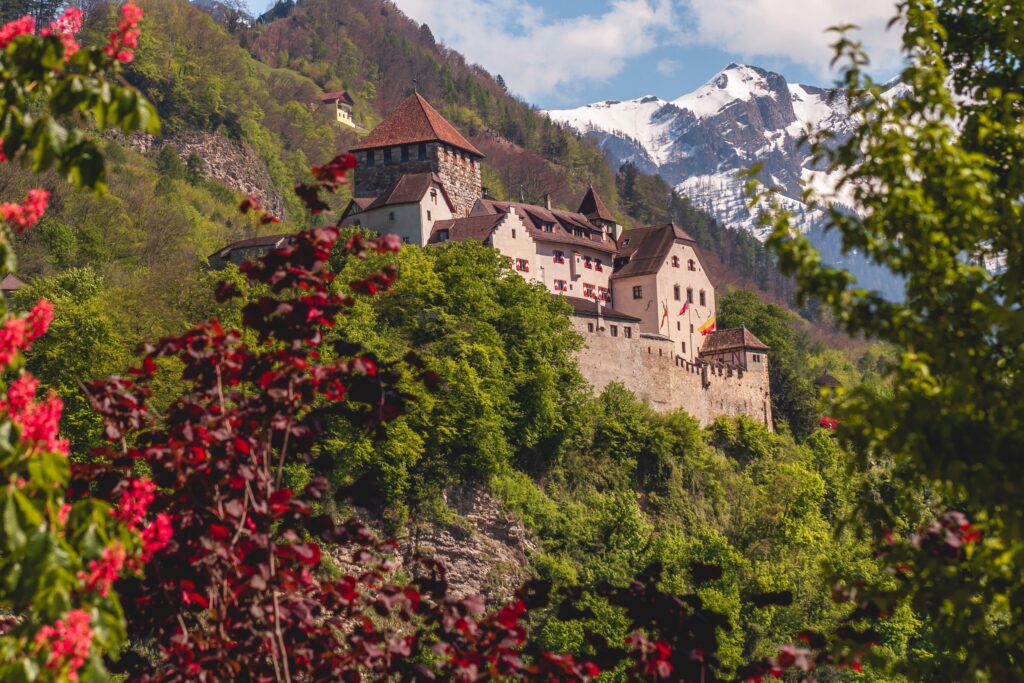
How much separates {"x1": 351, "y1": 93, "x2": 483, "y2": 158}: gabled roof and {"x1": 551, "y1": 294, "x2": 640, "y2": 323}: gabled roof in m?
13.1

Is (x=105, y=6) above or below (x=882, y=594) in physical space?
above

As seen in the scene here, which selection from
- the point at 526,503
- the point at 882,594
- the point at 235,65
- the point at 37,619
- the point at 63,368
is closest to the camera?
the point at 37,619

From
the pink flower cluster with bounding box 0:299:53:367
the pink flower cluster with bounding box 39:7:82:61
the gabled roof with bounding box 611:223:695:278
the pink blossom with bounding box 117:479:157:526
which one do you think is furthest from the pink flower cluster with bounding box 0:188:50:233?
the gabled roof with bounding box 611:223:695:278

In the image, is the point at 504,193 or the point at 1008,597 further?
the point at 504,193

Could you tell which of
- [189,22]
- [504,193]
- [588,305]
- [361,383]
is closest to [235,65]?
[189,22]

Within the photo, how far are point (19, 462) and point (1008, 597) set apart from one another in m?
6.40

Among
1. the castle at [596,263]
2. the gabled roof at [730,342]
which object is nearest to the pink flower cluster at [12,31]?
the castle at [596,263]

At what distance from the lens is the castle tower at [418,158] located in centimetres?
7462

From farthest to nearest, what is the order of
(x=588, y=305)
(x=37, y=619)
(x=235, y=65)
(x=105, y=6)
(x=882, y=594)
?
(x=235, y=65) → (x=105, y=6) → (x=588, y=305) → (x=882, y=594) → (x=37, y=619)

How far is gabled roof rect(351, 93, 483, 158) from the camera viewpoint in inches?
2990

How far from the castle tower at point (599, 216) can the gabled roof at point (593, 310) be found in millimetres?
9532

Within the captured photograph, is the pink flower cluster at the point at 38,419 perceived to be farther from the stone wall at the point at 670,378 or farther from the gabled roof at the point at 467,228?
the gabled roof at the point at 467,228

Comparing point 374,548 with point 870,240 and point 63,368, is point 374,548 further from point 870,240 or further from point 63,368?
point 63,368

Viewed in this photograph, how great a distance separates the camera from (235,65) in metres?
130
